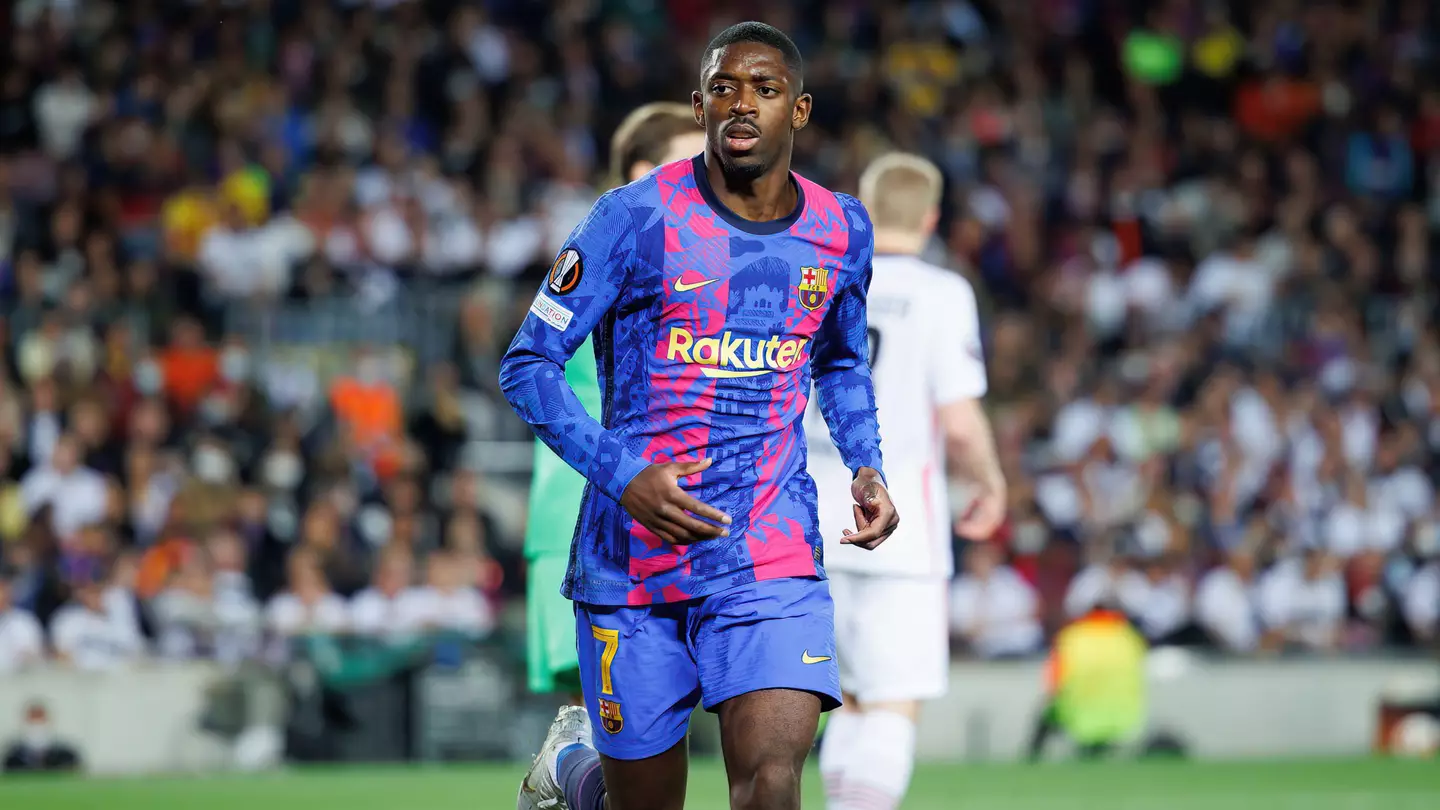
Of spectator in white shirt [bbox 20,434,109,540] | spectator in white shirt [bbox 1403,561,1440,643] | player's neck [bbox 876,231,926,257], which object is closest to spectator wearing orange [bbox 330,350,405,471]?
spectator in white shirt [bbox 20,434,109,540]

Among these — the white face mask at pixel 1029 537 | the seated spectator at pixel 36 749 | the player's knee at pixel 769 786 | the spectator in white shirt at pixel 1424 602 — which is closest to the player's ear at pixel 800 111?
the player's knee at pixel 769 786

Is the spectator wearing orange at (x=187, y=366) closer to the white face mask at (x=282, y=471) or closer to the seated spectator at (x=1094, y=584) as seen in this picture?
the white face mask at (x=282, y=471)

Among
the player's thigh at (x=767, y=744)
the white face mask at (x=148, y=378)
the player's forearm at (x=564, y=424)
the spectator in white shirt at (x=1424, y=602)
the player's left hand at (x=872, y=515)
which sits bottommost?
the spectator in white shirt at (x=1424, y=602)

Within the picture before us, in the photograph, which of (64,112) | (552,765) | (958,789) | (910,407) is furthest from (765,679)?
(64,112)

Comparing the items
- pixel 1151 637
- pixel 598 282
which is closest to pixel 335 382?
pixel 1151 637

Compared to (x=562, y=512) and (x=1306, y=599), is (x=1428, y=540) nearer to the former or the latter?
(x=1306, y=599)

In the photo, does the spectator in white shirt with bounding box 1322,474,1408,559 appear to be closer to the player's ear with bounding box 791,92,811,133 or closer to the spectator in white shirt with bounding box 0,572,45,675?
the spectator in white shirt with bounding box 0,572,45,675

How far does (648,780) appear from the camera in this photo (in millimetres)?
4734

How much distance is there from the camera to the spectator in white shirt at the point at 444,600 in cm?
1370

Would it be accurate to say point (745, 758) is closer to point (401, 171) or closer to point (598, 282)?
point (598, 282)

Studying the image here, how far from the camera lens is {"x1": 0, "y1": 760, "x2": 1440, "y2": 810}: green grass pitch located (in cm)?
1059

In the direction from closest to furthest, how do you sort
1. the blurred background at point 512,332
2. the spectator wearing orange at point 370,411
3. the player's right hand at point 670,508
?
the player's right hand at point 670,508, the blurred background at point 512,332, the spectator wearing orange at point 370,411

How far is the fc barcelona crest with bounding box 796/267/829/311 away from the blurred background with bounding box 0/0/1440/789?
8.88 metres

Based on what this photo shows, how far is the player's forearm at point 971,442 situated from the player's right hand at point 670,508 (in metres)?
2.68
